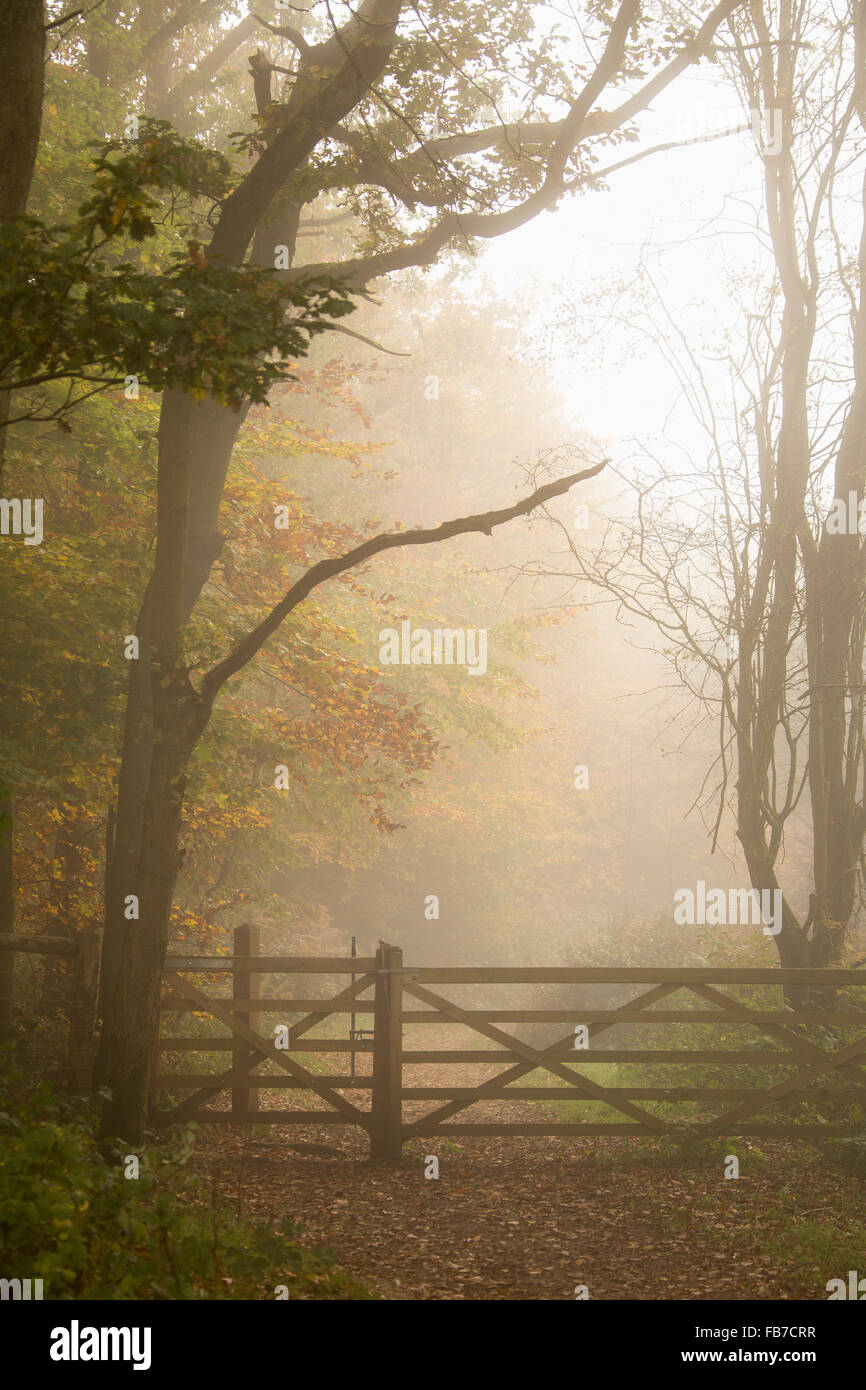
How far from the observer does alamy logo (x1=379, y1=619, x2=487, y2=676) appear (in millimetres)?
19219

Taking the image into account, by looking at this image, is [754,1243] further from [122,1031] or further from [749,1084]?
[122,1031]

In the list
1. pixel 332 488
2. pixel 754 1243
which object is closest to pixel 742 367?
pixel 754 1243

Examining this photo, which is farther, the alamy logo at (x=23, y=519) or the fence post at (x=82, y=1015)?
the alamy logo at (x=23, y=519)

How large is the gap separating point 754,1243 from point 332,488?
20.5 meters

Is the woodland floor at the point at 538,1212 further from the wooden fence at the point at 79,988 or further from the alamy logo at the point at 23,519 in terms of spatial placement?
the alamy logo at the point at 23,519

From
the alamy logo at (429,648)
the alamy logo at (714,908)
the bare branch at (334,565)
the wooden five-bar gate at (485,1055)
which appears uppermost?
the alamy logo at (429,648)

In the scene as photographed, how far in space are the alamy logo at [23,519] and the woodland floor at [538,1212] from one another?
592 centimetres

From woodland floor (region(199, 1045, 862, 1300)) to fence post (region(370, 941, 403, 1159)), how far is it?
196 millimetres

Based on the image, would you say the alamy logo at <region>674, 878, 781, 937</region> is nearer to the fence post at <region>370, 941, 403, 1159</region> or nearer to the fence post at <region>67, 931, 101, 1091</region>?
the fence post at <region>370, 941, 403, 1159</region>

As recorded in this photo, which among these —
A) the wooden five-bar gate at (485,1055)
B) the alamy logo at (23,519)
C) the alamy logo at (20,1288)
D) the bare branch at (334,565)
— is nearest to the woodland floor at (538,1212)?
the wooden five-bar gate at (485,1055)

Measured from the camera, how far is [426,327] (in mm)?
34125

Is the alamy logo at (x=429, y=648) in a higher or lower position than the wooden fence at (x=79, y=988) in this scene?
higher

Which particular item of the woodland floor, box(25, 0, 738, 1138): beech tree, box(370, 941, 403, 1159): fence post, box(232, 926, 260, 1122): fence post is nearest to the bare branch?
box(25, 0, 738, 1138): beech tree
